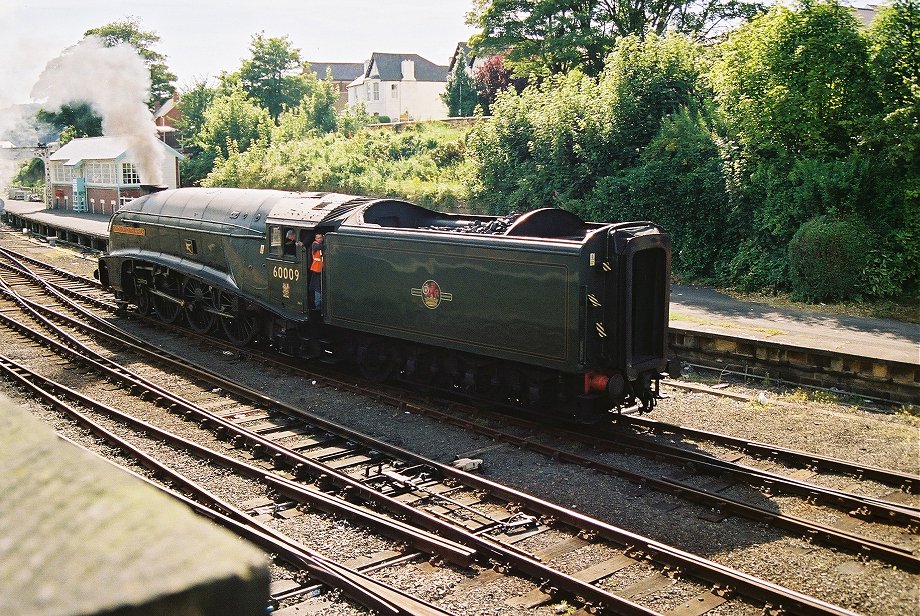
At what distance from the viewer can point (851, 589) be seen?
6.75m

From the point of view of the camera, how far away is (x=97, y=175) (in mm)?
49938

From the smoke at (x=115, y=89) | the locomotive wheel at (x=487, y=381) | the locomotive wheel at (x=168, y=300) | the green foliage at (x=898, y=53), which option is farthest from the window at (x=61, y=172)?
the locomotive wheel at (x=487, y=381)

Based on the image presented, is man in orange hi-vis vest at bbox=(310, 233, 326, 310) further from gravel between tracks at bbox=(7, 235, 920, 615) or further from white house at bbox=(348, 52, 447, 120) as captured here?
white house at bbox=(348, 52, 447, 120)

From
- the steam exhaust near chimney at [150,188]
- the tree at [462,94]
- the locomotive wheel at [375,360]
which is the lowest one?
the locomotive wheel at [375,360]

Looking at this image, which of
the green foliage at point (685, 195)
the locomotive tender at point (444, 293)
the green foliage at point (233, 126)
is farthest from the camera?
the green foliage at point (233, 126)

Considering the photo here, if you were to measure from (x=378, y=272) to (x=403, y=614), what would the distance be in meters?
7.45

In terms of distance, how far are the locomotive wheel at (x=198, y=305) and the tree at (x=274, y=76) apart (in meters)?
46.3

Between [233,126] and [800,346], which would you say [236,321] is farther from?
[233,126]

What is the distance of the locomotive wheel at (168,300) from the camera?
59.5 feet

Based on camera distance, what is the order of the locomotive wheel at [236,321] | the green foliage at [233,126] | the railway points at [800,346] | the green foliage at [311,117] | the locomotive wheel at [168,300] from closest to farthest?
the railway points at [800,346] → the locomotive wheel at [236,321] → the locomotive wheel at [168,300] → the green foliage at [311,117] → the green foliage at [233,126]

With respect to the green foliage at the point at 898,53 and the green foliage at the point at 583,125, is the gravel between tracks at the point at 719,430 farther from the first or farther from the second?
the green foliage at the point at 583,125

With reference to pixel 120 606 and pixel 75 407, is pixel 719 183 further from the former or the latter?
pixel 120 606

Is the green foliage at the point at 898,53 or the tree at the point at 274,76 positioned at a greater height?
the tree at the point at 274,76

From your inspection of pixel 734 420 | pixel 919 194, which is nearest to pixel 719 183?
pixel 919 194
